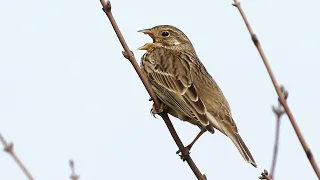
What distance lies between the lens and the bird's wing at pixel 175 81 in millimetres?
7191

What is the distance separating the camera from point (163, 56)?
27.1ft

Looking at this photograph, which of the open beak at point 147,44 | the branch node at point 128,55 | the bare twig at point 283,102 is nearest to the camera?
the bare twig at point 283,102

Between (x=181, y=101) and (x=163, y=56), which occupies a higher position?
(x=163, y=56)

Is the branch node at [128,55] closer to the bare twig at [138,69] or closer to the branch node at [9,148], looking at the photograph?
the bare twig at [138,69]

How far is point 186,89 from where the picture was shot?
7539 millimetres

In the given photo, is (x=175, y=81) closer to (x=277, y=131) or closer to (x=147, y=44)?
(x=147, y=44)

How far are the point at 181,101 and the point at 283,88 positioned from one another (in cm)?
368

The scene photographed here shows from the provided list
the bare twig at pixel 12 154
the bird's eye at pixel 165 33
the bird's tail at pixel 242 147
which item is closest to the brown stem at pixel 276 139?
the bare twig at pixel 12 154

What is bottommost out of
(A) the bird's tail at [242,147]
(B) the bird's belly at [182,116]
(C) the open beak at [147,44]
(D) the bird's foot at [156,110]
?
(A) the bird's tail at [242,147]

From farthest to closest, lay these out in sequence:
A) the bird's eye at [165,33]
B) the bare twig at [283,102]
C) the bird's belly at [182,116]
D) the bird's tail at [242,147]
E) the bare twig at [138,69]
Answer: the bird's eye at [165,33]
the bird's belly at [182,116]
the bird's tail at [242,147]
the bare twig at [138,69]
the bare twig at [283,102]

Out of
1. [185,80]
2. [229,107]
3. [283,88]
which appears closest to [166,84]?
[185,80]

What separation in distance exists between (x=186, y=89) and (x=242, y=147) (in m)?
1.24

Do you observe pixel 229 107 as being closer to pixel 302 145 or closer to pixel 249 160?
pixel 249 160

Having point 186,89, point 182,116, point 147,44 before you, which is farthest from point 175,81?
point 147,44
